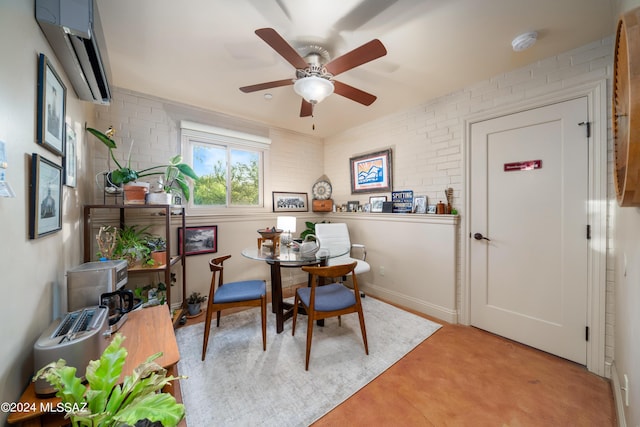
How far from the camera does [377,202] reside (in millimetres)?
3369

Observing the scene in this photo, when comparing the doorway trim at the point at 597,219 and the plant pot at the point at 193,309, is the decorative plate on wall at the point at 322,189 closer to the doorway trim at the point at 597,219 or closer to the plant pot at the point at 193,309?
the plant pot at the point at 193,309

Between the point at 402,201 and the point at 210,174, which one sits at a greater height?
the point at 210,174

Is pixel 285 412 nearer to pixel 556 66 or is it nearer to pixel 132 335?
pixel 132 335

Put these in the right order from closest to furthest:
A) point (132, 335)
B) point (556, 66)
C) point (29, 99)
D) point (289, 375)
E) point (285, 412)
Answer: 1. point (29, 99)
2. point (132, 335)
3. point (285, 412)
4. point (289, 375)
5. point (556, 66)

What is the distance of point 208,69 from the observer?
6.98 feet

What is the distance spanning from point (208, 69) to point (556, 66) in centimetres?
303

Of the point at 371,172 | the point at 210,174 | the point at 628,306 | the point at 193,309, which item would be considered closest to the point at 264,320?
the point at 193,309

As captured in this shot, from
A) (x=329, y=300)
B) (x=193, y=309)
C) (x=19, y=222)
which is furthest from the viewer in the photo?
(x=193, y=309)

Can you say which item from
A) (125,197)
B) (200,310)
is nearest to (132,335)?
(125,197)

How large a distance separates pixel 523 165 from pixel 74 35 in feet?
10.7

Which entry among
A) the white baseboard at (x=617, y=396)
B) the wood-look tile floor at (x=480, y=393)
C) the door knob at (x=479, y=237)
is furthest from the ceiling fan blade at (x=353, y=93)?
the white baseboard at (x=617, y=396)

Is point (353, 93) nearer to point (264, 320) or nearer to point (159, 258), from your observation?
point (264, 320)

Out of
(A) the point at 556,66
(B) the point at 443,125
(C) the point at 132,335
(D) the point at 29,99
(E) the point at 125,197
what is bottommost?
(C) the point at 132,335

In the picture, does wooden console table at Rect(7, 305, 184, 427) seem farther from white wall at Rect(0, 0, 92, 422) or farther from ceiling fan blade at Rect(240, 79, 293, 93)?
ceiling fan blade at Rect(240, 79, 293, 93)
